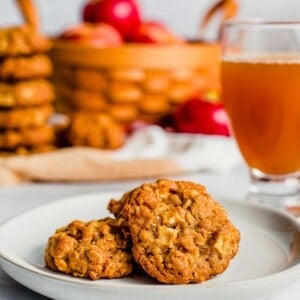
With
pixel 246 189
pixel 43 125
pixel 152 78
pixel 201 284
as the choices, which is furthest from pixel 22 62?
pixel 201 284

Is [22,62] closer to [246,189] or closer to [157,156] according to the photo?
[157,156]

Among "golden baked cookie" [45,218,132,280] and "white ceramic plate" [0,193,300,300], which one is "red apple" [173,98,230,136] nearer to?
"white ceramic plate" [0,193,300,300]

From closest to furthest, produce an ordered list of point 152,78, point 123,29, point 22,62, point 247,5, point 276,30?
point 276,30, point 22,62, point 152,78, point 123,29, point 247,5

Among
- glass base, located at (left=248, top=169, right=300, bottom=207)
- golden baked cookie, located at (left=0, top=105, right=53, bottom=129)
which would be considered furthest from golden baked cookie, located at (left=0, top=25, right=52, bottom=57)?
glass base, located at (left=248, top=169, right=300, bottom=207)

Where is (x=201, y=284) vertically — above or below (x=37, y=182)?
above

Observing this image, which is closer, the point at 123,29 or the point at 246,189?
the point at 246,189

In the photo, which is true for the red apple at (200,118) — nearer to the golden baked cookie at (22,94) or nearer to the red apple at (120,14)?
the red apple at (120,14)
